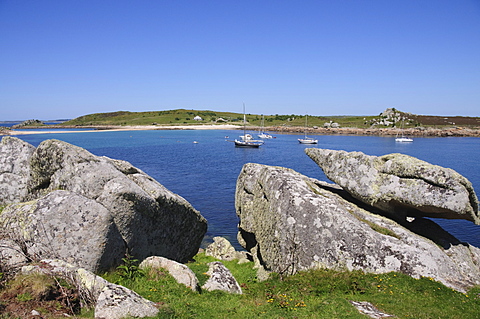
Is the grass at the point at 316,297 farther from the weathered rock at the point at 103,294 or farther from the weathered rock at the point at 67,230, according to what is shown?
the weathered rock at the point at 67,230

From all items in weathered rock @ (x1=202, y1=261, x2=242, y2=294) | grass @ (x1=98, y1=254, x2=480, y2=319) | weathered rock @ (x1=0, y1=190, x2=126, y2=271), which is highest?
weathered rock @ (x1=0, y1=190, x2=126, y2=271)

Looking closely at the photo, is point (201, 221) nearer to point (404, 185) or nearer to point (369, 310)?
point (369, 310)

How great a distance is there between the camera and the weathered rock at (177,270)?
11.9 metres

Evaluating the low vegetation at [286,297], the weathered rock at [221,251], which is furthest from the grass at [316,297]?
the weathered rock at [221,251]

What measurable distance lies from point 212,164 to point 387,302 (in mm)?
63649

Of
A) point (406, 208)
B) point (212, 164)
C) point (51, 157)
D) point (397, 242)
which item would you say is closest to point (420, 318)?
point (397, 242)

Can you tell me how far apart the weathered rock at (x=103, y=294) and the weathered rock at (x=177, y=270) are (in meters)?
2.49

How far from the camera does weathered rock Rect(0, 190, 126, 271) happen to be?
11539 millimetres

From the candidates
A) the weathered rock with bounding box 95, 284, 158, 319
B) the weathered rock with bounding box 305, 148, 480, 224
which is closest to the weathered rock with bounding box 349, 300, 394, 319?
the weathered rock with bounding box 95, 284, 158, 319

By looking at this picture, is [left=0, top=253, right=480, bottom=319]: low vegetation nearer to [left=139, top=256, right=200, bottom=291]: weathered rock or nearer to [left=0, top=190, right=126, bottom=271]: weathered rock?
[left=139, top=256, right=200, bottom=291]: weathered rock

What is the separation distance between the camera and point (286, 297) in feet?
38.8

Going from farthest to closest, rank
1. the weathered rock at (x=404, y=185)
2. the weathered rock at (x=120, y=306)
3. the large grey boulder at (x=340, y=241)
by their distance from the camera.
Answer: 1. the weathered rock at (x=404, y=185)
2. the large grey boulder at (x=340, y=241)
3. the weathered rock at (x=120, y=306)

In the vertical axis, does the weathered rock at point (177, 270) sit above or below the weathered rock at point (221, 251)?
above

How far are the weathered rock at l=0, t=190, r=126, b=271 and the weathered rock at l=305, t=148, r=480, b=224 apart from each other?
1275 centimetres
